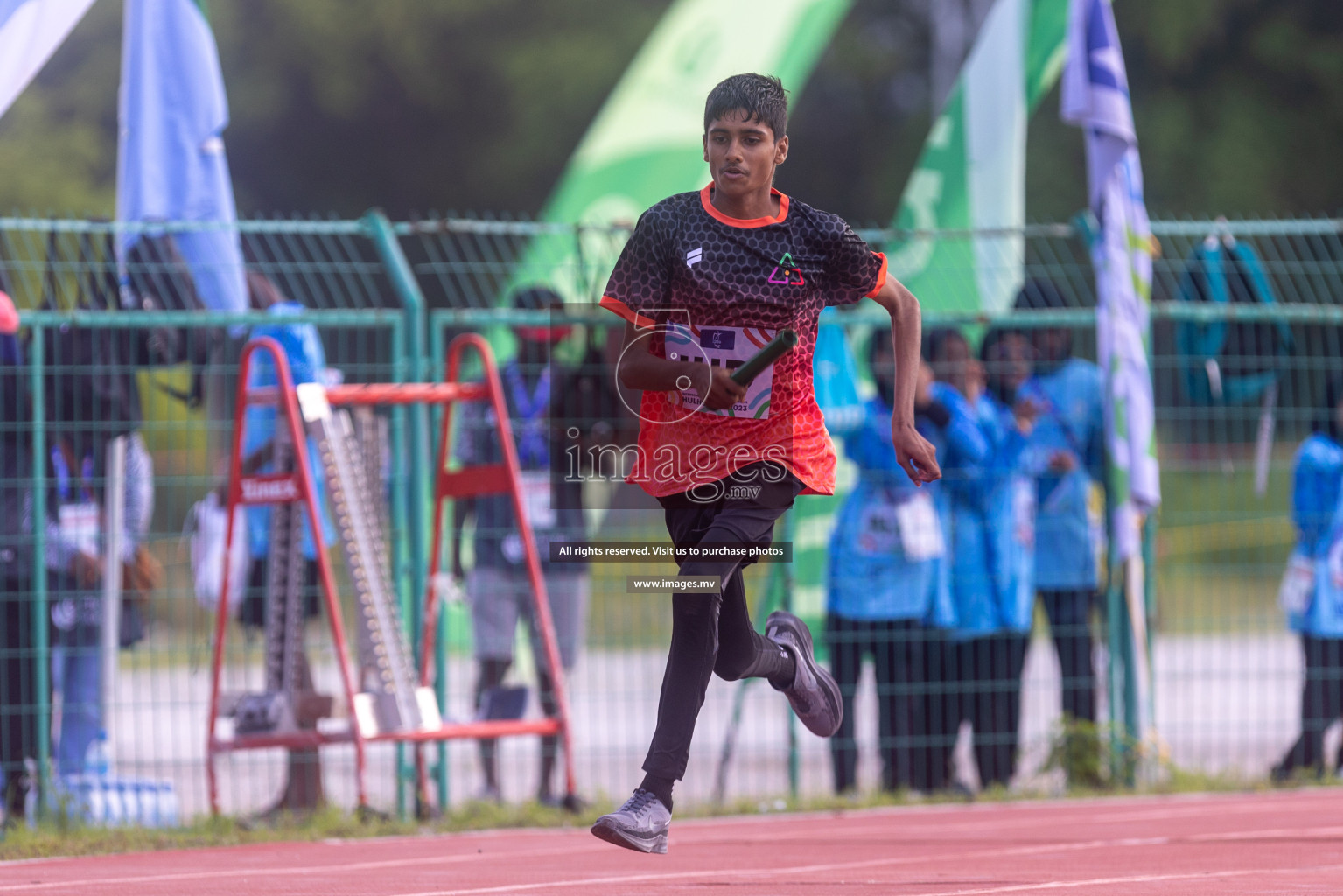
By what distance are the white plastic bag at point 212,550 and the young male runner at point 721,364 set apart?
11.4 feet

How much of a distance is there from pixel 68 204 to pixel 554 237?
2668 cm

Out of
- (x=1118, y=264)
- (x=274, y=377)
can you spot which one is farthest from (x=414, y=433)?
(x=1118, y=264)

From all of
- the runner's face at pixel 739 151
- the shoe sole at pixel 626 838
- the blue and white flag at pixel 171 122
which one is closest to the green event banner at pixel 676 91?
the blue and white flag at pixel 171 122

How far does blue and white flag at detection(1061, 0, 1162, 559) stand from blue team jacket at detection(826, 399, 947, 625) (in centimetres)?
91

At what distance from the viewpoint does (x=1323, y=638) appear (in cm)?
883

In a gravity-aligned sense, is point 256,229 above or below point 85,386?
above

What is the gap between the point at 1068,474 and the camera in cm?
862

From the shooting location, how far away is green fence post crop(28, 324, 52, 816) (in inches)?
293

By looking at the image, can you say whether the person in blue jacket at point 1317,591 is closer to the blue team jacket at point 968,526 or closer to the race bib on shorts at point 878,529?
the blue team jacket at point 968,526

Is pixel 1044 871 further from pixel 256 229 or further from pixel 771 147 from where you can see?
pixel 256 229

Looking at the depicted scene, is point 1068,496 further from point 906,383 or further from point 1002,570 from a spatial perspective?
point 906,383

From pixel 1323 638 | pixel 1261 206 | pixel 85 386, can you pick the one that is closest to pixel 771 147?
pixel 85 386

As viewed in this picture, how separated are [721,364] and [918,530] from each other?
372 cm

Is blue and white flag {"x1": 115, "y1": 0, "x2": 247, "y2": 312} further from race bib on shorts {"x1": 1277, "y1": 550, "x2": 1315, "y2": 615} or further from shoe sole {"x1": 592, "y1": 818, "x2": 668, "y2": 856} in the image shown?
race bib on shorts {"x1": 1277, "y1": 550, "x2": 1315, "y2": 615}
